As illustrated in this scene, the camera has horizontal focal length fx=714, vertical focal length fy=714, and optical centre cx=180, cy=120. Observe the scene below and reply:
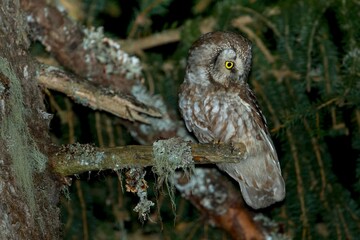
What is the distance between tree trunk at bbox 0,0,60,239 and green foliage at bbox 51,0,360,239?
3.69ft

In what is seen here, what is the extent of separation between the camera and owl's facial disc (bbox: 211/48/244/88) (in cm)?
326

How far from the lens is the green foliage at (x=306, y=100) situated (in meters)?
3.56

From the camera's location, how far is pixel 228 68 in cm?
328

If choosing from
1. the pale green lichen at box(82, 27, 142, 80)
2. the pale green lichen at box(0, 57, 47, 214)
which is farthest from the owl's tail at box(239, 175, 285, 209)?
the pale green lichen at box(0, 57, 47, 214)

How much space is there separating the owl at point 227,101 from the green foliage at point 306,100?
0.61 feet

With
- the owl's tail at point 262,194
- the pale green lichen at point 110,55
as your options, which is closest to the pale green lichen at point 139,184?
the owl's tail at point 262,194

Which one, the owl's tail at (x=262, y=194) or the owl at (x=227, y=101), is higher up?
the owl at (x=227, y=101)

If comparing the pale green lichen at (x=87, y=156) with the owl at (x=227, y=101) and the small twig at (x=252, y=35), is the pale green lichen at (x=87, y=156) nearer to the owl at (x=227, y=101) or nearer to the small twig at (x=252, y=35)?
the owl at (x=227, y=101)

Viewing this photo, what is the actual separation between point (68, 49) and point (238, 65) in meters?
1.14

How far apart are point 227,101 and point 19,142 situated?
1124 millimetres

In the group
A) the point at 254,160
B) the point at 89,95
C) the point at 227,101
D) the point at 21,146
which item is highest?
the point at 89,95

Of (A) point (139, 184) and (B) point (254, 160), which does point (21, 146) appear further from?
(B) point (254, 160)

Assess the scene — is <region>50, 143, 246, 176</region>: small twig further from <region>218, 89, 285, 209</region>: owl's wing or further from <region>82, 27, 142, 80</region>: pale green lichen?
<region>82, 27, 142, 80</region>: pale green lichen

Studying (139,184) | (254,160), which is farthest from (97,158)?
(254,160)
